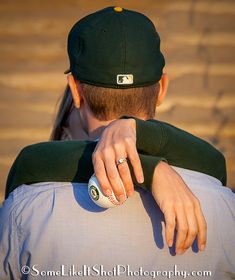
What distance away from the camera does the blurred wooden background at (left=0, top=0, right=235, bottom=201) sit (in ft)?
15.2

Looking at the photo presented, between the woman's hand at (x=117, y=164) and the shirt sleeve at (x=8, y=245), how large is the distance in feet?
0.91

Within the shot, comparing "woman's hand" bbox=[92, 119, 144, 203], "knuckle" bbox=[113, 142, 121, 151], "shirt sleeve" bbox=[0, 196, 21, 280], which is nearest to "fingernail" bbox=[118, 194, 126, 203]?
"woman's hand" bbox=[92, 119, 144, 203]

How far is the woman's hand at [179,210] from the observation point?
1367 millimetres

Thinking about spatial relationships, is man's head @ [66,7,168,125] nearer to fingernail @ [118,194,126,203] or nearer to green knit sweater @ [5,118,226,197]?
green knit sweater @ [5,118,226,197]

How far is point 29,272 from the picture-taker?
146 centimetres

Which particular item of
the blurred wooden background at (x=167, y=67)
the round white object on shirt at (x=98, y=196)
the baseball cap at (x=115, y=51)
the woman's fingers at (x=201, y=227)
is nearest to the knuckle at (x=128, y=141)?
the round white object on shirt at (x=98, y=196)

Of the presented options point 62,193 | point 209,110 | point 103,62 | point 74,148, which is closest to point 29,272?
point 62,193

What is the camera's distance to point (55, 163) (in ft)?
4.79

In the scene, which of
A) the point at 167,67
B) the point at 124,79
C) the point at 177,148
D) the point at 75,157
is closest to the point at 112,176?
the point at 75,157

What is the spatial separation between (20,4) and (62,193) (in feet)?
11.6

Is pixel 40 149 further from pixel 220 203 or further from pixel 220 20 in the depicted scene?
pixel 220 20

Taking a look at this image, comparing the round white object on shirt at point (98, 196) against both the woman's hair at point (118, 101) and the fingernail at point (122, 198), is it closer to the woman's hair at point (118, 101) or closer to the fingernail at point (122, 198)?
the fingernail at point (122, 198)

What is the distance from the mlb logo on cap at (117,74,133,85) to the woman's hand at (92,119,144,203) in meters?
0.31

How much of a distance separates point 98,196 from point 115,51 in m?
0.48
